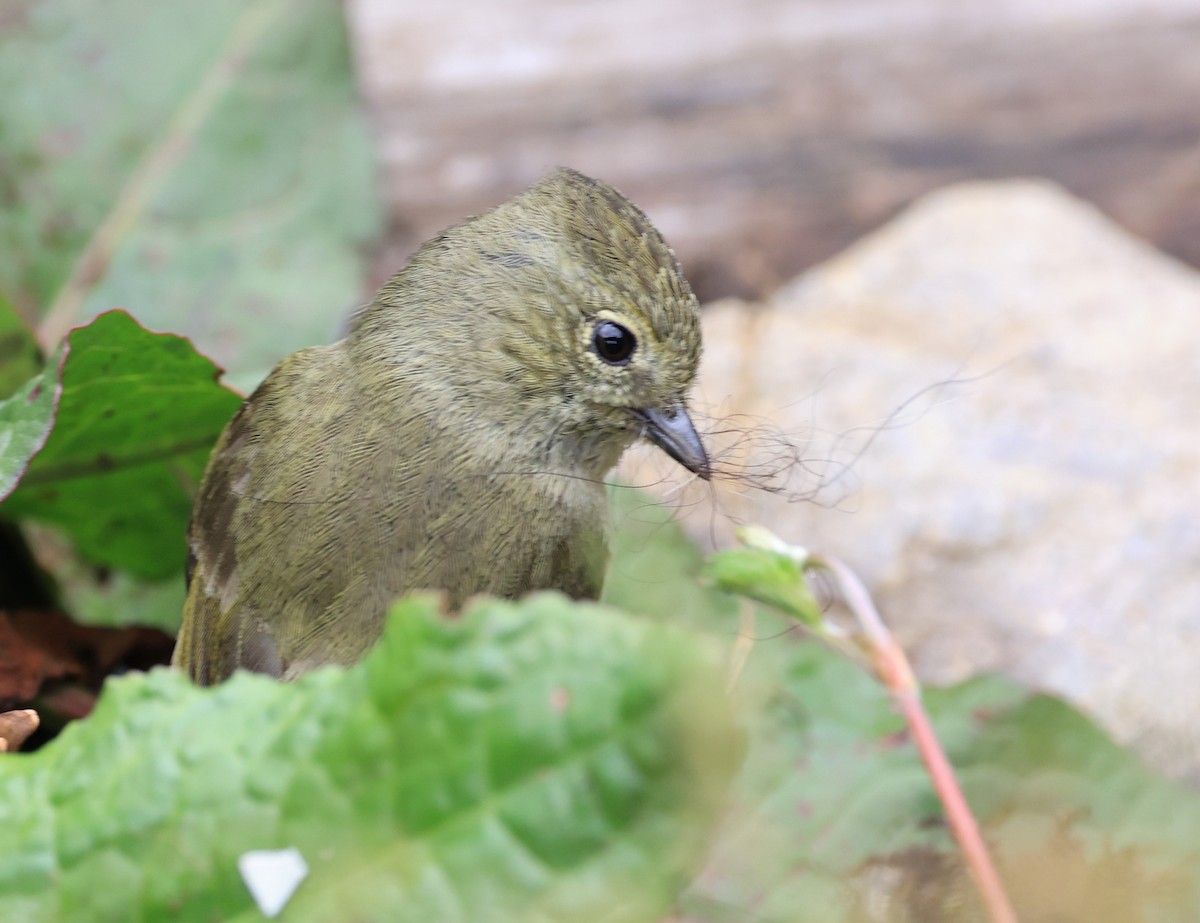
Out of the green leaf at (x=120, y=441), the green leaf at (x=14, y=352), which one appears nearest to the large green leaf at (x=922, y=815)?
the green leaf at (x=120, y=441)

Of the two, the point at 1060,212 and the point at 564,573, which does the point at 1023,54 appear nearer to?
the point at 1060,212

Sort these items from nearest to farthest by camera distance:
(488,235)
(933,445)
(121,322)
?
(121,322), (488,235), (933,445)

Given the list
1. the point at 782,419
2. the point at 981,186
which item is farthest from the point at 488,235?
the point at 981,186

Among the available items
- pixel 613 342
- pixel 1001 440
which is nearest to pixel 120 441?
pixel 613 342

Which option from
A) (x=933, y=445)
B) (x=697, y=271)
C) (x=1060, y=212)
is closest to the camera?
(x=933, y=445)

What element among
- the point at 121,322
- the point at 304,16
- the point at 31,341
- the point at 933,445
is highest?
the point at 304,16

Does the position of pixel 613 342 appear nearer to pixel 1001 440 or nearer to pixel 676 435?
pixel 676 435

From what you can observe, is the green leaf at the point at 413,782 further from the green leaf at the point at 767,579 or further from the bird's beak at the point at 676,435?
the bird's beak at the point at 676,435
